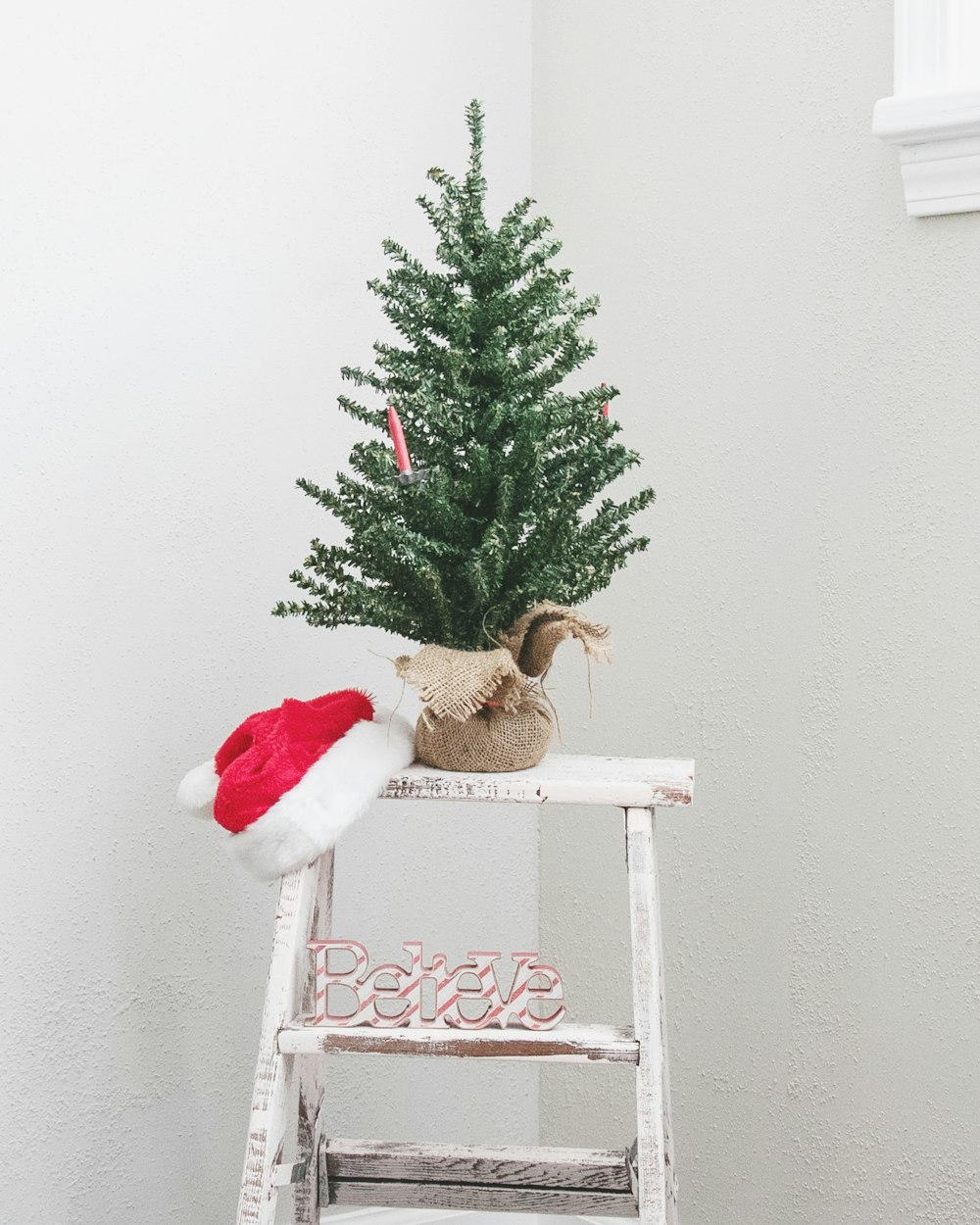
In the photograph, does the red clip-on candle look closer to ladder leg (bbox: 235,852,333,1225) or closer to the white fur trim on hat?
the white fur trim on hat

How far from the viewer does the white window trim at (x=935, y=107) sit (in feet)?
3.76

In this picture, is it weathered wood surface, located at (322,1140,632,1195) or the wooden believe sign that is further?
weathered wood surface, located at (322,1140,632,1195)

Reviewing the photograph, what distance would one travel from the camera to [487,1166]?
3.63 feet

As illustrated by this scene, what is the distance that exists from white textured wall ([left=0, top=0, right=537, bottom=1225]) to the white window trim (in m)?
0.55

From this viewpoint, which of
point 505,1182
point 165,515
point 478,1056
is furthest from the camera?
point 165,515

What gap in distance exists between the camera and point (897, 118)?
1168 millimetres

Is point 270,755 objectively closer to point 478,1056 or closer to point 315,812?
point 315,812

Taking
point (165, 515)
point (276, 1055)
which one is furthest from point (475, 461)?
point (276, 1055)

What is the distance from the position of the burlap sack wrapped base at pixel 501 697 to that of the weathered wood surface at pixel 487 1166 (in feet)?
1.21

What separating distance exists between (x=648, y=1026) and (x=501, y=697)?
0.28 metres

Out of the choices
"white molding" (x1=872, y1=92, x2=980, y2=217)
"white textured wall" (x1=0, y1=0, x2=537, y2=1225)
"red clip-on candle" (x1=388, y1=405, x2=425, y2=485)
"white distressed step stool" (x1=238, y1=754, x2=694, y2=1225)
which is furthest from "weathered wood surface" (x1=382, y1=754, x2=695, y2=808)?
"white molding" (x1=872, y1=92, x2=980, y2=217)

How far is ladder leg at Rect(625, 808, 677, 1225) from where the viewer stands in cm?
92

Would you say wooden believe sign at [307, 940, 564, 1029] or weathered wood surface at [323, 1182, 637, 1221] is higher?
wooden believe sign at [307, 940, 564, 1029]

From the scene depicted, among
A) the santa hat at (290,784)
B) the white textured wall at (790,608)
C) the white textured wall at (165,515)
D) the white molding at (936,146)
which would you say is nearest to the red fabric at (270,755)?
the santa hat at (290,784)
